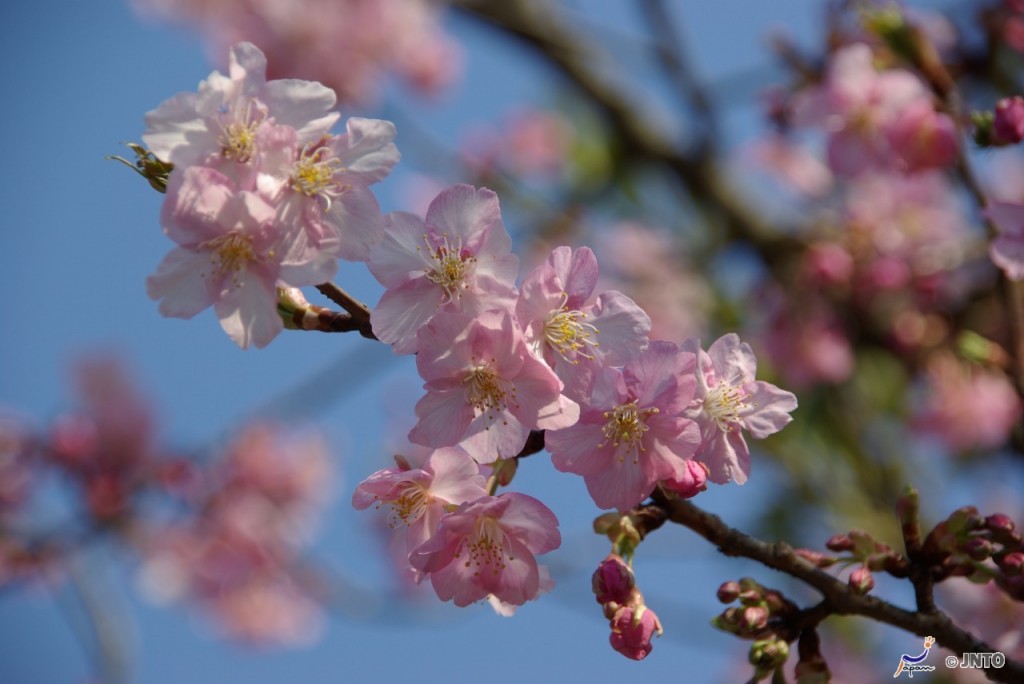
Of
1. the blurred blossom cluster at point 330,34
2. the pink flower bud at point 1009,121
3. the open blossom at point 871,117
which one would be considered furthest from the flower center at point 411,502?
the blurred blossom cluster at point 330,34

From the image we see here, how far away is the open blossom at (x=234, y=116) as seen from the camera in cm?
116

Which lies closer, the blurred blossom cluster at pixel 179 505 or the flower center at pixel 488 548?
the flower center at pixel 488 548

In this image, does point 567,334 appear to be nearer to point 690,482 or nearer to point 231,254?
point 690,482

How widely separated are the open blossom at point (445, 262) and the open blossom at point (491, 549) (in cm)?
24

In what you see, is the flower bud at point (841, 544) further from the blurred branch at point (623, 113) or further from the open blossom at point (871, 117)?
the blurred branch at point (623, 113)

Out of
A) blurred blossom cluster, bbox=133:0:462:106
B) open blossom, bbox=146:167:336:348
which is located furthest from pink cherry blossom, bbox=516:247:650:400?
blurred blossom cluster, bbox=133:0:462:106

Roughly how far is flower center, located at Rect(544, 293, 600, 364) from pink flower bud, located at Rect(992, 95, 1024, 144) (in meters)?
0.95

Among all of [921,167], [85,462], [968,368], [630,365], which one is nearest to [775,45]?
[921,167]

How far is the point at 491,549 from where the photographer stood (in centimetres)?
116

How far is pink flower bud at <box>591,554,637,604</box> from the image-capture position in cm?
116

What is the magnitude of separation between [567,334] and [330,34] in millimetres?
3854

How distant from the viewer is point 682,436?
112cm

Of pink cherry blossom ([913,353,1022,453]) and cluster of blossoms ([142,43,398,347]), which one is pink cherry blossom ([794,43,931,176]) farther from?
cluster of blossoms ([142,43,398,347])

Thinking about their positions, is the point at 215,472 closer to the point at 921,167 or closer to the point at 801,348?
the point at 801,348
